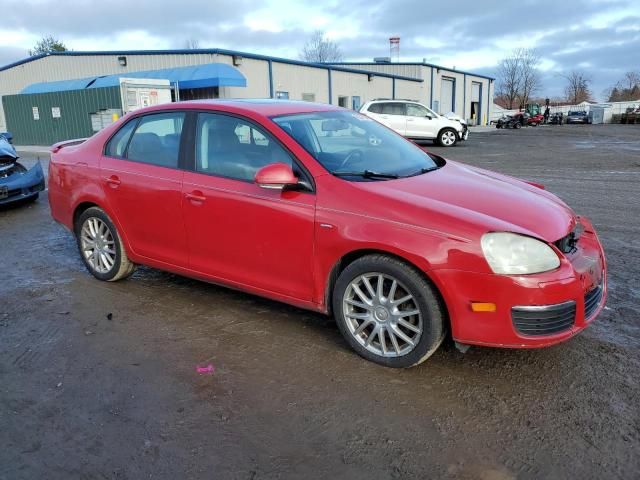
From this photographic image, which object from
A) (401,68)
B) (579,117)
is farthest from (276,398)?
(579,117)

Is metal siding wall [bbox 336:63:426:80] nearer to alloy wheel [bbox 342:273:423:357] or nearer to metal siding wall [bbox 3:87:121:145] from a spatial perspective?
metal siding wall [bbox 3:87:121:145]

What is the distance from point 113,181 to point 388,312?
269cm

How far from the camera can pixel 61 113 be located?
930 inches

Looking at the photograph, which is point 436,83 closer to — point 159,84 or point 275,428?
point 159,84

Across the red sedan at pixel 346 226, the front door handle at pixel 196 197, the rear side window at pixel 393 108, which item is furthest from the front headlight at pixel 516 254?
the rear side window at pixel 393 108

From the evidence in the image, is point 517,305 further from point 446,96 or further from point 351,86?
point 446,96

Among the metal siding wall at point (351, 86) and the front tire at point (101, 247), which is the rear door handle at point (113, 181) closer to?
the front tire at point (101, 247)

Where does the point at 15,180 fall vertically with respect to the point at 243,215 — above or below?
below

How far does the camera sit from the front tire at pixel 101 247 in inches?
190

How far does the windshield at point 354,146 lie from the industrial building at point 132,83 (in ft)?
48.6

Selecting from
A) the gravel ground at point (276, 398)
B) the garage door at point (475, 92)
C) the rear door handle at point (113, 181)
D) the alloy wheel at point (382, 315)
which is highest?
the garage door at point (475, 92)

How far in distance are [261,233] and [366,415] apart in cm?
140

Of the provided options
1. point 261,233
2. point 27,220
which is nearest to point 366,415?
point 261,233

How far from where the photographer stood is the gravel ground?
8.40 feet
